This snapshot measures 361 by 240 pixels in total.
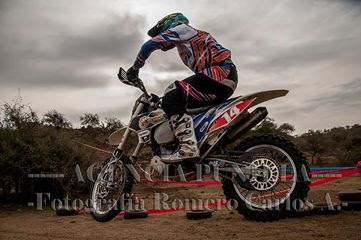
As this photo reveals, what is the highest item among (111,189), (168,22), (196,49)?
(168,22)

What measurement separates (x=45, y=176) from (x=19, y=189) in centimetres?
106

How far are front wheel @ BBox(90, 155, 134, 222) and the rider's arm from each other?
4.76 ft

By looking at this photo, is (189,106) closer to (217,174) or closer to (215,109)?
(215,109)

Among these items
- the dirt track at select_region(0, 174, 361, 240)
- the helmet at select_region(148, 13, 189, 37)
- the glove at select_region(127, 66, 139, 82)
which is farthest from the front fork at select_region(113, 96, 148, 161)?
the dirt track at select_region(0, 174, 361, 240)

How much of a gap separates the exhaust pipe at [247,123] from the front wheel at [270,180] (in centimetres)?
17

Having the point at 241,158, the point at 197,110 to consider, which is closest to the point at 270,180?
the point at 241,158

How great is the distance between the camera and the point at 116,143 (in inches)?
222

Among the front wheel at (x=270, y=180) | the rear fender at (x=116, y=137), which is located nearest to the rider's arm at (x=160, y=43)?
the rear fender at (x=116, y=137)

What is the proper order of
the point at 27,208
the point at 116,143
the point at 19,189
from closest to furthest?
1. the point at 116,143
2. the point at 27,208
3. the point at 19,189

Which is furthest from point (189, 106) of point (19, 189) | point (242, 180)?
point (19, 189)

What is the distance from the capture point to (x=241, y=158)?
456 cm

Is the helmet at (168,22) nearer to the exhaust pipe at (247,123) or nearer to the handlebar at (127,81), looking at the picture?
the handlebar at (127,81)

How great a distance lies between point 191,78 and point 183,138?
78 centimetres

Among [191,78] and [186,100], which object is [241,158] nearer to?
[186,100]
